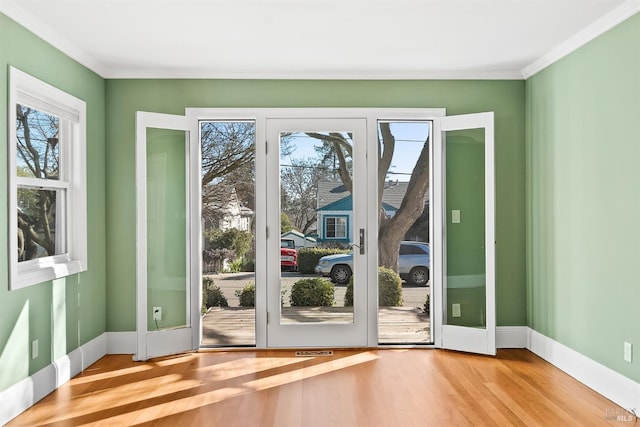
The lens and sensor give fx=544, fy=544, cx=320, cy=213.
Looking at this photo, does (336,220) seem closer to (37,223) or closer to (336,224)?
(336,224)

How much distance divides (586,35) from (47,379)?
4.49 meters

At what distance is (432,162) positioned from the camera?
16.5 feet

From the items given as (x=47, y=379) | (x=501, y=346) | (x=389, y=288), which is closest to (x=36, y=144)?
(x=47, y=379)

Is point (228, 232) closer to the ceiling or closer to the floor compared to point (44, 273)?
closer to the ceiling

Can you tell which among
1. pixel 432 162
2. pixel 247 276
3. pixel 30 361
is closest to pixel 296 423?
pixel 30 361

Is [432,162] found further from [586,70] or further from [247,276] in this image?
[247,276]

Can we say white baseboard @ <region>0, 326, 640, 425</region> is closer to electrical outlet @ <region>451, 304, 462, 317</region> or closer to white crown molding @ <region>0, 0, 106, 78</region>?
electrical outlet @ <region>451, 304, 462, 317</region>

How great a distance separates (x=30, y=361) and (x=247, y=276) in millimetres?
2105

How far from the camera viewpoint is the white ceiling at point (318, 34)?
341 cm

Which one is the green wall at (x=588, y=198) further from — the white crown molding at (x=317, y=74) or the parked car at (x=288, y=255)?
the parked car at (x=288, y=255)

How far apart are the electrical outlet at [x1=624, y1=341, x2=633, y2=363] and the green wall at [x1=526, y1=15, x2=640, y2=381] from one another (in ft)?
0.11

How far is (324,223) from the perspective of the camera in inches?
196

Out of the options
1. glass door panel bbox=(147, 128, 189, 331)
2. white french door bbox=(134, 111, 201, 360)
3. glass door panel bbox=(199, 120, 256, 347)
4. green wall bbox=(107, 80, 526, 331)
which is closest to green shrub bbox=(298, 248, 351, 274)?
glass door panel bbox=(199, 120, 256, 347)

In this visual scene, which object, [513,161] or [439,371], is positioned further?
[513,161]
